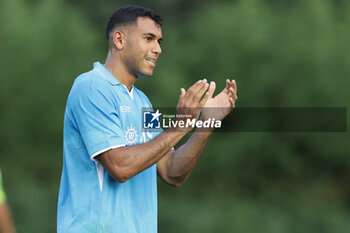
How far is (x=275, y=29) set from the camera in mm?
9555

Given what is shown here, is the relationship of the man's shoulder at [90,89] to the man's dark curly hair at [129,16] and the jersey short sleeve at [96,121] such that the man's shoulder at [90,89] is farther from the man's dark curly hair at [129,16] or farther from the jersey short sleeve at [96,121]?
the man's dark curly hair at [129,16]

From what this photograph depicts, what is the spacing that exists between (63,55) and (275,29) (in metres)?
3.63

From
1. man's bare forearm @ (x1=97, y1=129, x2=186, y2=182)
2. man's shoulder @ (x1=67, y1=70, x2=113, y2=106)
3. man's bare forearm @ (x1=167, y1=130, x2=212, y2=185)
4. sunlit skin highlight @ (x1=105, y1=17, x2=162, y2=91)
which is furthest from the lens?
man's bare forearm @ (x1=167, y1=130, x2=212, y2=185)

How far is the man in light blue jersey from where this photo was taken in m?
2.55

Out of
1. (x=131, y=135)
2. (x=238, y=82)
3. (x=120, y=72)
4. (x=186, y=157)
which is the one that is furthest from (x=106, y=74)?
(x=238, y=82)

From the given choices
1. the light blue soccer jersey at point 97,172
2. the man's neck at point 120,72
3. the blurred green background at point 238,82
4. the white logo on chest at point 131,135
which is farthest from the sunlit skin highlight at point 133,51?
the blurred green background at point 238,82

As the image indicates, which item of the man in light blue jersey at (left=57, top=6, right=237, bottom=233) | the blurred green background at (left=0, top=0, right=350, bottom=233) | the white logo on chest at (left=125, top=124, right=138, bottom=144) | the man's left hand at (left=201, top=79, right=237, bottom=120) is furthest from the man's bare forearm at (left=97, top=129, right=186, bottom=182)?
the blurred green background at (left=0, top=0, right=350, bottom=233)

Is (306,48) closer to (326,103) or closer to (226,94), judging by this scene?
(326,103)

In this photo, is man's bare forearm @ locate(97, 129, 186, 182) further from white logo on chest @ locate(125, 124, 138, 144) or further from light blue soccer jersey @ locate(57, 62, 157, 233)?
white logo on chest @ locate(125, 124, 138, 144)

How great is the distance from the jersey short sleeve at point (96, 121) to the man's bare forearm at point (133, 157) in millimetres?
48

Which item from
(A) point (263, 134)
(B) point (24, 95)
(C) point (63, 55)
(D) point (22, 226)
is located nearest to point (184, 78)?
(A) point (263, 134)

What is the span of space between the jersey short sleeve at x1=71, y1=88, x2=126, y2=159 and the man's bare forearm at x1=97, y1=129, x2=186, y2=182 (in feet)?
0.16

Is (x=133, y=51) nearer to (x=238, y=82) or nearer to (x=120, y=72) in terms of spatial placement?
(x=120, y=72)

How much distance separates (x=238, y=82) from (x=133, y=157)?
22.4ft
